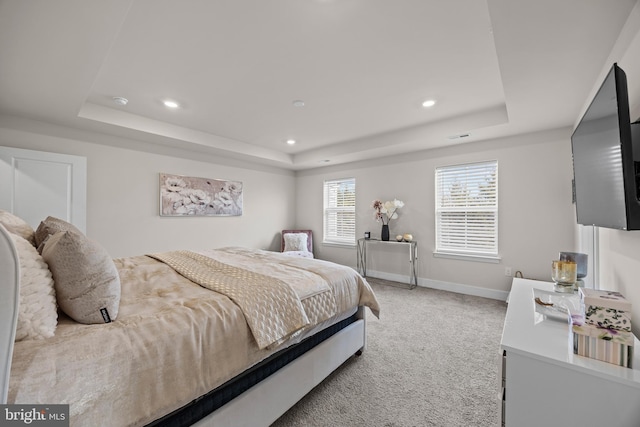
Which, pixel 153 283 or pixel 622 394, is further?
pixel 153 283

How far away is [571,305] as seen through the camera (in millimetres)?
1489

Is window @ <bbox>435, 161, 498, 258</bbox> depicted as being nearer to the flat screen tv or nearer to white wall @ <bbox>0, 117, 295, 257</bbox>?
the flat screen tv

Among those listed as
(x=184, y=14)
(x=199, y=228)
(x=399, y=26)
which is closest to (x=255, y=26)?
(x=184, y=14)

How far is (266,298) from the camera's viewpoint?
57.9 inches

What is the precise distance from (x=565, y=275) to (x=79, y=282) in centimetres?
265

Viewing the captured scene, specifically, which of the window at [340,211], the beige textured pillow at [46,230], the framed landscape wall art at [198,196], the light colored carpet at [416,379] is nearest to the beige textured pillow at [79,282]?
the beige textured pillow at [46,230]

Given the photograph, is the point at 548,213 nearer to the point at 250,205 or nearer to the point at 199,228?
the point at 250,205

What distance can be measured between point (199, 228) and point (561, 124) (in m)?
5.21

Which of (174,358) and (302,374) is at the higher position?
(174,358)

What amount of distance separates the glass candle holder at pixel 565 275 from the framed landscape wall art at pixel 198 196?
4.43m

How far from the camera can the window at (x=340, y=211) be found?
17.0ft

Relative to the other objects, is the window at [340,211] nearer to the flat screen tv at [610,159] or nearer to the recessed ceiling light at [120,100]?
the recessed ceiling light at [120,100]

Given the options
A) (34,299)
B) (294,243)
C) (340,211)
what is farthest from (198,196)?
(34,299)

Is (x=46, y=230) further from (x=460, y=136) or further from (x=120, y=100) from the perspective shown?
(x=460, y=136)
